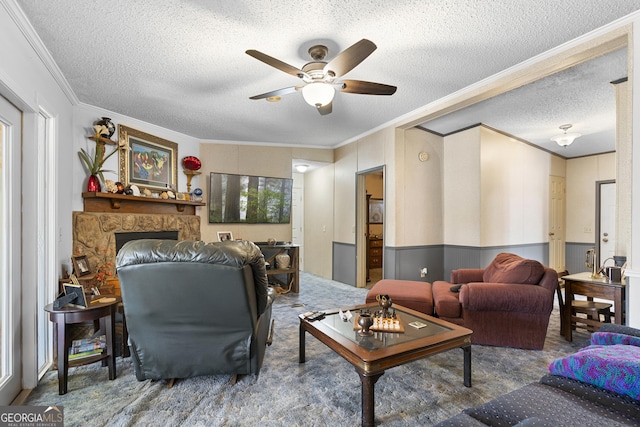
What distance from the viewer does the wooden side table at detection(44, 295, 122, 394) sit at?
81.7 inches

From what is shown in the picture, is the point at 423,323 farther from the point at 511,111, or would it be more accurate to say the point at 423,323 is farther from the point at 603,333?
the point at 511,111

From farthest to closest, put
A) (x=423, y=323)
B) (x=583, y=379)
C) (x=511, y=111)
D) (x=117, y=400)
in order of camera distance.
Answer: (x=511, y=111) < (x=423, y=323) < (x=117, y=400) < (x=583, y=379)

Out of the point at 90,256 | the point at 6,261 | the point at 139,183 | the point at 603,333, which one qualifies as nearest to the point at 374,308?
the point at 603,333

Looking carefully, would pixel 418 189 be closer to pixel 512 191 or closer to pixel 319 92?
pixel 512 191

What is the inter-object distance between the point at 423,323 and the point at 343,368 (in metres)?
0.72

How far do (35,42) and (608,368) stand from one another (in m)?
3.98

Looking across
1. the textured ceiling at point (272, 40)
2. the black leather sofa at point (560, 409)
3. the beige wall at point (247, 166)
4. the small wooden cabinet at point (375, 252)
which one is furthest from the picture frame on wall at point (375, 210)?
the black leather sofa at point (560, 409)

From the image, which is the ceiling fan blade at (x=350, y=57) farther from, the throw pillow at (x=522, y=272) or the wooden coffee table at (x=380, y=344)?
the throw pillow at (x=522, y=272)

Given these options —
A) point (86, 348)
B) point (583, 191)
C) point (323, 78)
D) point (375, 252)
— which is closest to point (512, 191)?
point (583, 191)

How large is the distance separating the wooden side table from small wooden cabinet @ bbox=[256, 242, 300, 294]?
8.47 ft

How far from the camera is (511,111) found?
417 centimetres

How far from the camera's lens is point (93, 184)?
3.55 metres

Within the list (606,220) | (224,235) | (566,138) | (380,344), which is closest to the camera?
(380,344)

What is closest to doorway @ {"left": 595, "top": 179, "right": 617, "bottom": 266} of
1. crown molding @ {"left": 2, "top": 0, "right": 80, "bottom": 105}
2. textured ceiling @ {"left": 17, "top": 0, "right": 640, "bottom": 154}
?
textured ceiling @ {"left": 17, "top": 0, "right": 640, "bottom": 154}
